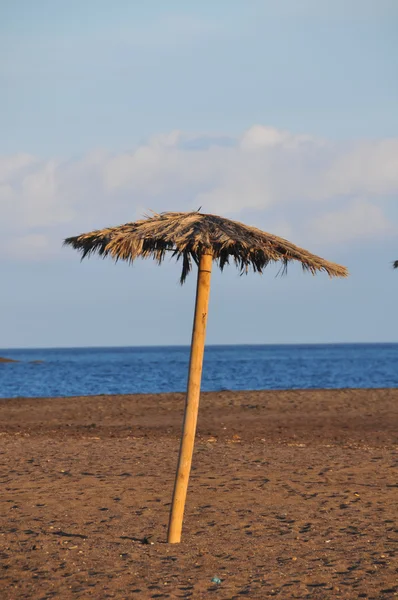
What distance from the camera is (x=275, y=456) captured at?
14.6 m

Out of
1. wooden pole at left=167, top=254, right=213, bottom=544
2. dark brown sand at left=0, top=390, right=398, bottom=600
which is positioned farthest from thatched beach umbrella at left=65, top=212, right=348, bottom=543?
dark brown sand at left=0, top=390, right=398, bottom=600

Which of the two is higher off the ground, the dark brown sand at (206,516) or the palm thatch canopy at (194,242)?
the palm thatch canopy at (194,242)

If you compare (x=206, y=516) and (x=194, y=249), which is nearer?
(x=194, y=249)

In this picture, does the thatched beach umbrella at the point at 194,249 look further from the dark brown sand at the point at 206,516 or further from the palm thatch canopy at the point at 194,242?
the dark brown sand at the point at 206,516

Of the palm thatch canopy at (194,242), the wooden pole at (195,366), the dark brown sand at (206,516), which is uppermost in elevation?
the palm thatch canopy at (194,242)

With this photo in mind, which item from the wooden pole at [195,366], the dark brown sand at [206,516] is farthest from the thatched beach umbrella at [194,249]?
the dark brown sand at [206,516]

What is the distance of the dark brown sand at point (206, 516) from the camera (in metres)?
7.06

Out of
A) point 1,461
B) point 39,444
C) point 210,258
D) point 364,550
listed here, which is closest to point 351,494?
point 364,550

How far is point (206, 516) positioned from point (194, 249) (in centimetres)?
370

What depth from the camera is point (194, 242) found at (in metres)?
7.42

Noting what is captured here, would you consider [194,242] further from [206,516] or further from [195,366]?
[206,516]

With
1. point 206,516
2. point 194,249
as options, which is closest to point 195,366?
point 194,249

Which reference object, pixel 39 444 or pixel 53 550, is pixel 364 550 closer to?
pixel 53 550

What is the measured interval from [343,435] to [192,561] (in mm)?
12143
